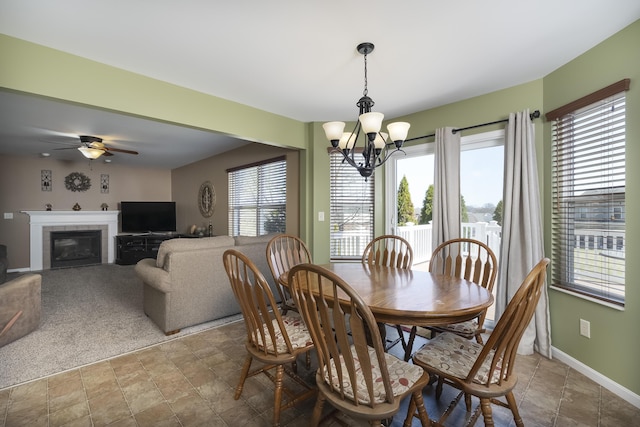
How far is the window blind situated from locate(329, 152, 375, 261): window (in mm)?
2000

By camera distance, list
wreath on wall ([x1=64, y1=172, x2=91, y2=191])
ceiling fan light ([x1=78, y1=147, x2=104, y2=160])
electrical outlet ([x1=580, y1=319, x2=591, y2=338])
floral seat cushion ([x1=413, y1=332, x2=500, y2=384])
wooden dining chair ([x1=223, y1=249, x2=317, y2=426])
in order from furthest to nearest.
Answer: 1. wreath on wall ([x1=64, y1=172, x2=91, y2=191])
2. ceiling fan light ([x1=78, y1=147, x2=104, y2=160])
3. electrical outlet ([x1=580, y1=319, x2=591, y2=338])
4. wooden dining chair ([x1=223, y1=249, x2=317, y2=426])
5. floral seat cushion ([x1=413, y1=332, x2=500, y2=384])

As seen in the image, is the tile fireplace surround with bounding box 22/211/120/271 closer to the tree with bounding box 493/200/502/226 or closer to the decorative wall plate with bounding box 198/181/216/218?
the decorative wall plate with bounding box 198/181/216/218

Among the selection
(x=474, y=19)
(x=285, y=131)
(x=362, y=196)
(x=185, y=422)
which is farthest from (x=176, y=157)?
(x=474, y=19)

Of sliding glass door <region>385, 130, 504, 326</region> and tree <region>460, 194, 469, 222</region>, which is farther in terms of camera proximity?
tree <region>460, 194, 469, 222</region>

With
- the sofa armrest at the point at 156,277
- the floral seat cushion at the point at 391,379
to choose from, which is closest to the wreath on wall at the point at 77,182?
the sofa armrest at the point at 156,277

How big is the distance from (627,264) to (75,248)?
349 inches

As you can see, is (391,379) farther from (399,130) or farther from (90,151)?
(90,151)

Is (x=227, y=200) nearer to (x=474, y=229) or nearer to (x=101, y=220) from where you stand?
(x=101, y=220)

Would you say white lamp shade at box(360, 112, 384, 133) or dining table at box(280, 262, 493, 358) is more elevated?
white lamp shade at box(360, 112, 384, 133)

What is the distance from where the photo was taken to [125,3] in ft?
5.47

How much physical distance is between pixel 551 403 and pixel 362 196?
268 cm

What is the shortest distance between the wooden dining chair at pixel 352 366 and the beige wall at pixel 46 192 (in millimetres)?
7560

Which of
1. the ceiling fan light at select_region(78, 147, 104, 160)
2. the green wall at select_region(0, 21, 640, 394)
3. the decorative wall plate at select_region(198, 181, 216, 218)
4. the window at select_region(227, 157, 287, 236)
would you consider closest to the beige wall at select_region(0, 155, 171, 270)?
the decorative wall plate at select_region(198, 181, 216, 218)

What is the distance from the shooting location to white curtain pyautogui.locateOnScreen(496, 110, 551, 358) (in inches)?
98.7
